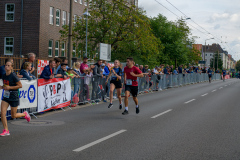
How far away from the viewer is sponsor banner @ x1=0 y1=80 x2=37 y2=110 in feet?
35.0

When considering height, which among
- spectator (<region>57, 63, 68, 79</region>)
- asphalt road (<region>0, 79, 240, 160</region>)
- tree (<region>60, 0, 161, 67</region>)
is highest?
tree (<region>60, 0, 161, 67</region>)

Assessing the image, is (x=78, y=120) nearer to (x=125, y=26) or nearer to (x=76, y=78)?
(x=76, y=78)

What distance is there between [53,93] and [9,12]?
28819 mm

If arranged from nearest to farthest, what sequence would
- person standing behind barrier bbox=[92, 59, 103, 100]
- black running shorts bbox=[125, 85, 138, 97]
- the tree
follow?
black running shorts bbox=[125, 85, 138, 97], person standing behind barrier bbox=[92, 59, 103, 100], the tree

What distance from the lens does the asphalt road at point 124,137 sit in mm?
6094

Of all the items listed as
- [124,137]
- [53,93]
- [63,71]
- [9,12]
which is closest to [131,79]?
[53,93]

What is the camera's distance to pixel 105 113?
1225cm

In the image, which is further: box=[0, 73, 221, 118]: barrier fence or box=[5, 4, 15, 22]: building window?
box=[5, 4, 15, 22]: building window

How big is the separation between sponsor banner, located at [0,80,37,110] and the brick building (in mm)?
27107

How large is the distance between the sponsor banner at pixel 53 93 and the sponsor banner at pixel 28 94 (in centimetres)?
28

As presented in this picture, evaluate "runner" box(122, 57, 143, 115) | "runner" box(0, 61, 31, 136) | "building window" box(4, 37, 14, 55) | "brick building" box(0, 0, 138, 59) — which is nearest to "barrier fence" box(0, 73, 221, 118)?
"runner" box(0, 61, 31, 136)

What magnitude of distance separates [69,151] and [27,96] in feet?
16.5

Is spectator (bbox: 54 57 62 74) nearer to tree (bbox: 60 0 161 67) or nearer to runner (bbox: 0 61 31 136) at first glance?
runner (bbox: 0 61 31 136)

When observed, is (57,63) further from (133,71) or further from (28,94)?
(133,71)
